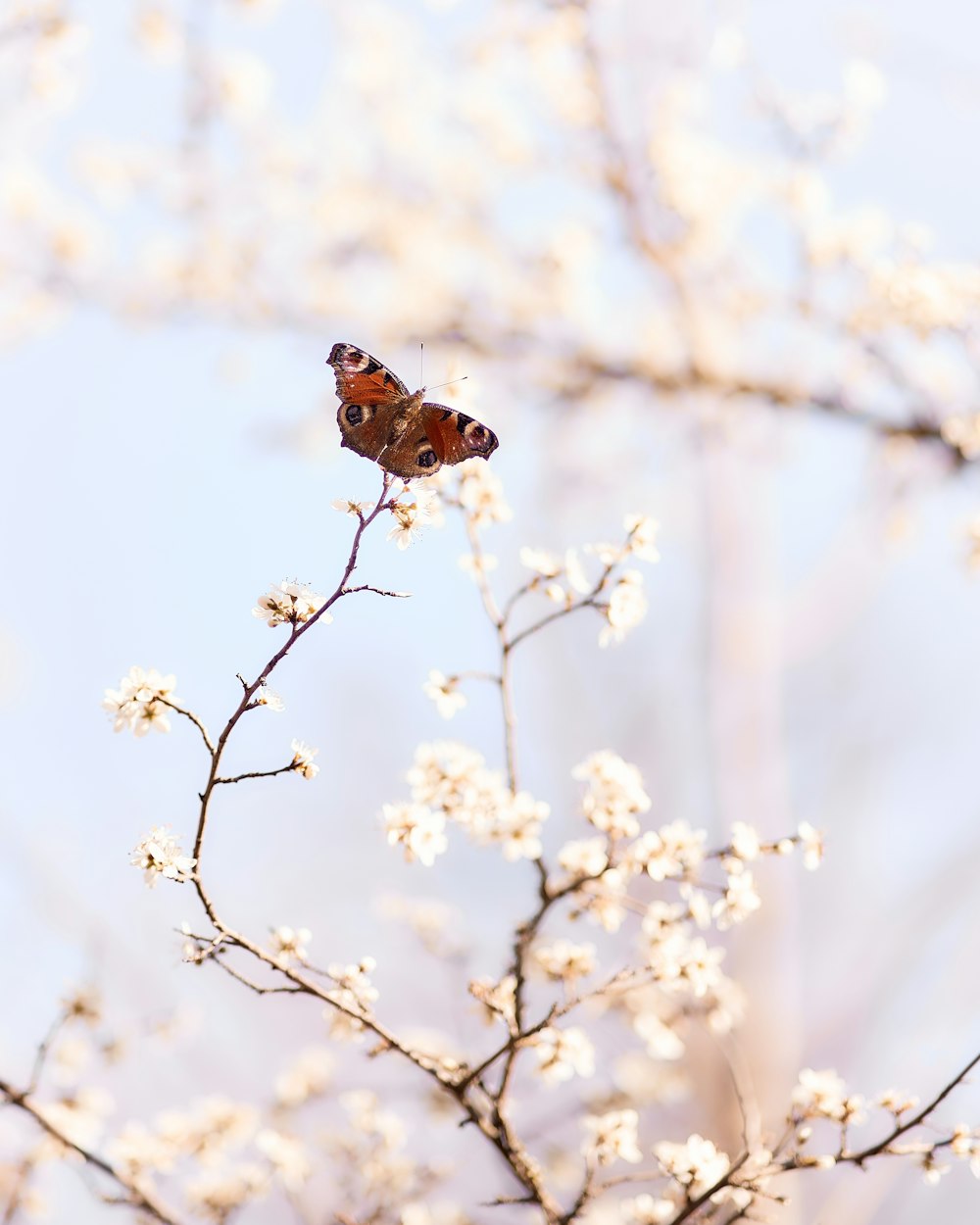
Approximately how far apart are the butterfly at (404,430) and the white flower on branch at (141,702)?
650 millimetres

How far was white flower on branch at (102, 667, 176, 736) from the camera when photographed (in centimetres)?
177

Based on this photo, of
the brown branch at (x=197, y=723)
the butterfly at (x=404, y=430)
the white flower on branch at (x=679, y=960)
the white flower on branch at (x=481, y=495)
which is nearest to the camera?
the brown branch at (x=197, y=723)

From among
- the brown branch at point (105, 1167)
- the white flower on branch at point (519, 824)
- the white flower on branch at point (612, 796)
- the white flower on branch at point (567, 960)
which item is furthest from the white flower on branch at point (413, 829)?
the brown branch at point (105, 1167)

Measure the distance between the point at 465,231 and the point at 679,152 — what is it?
1774 mm

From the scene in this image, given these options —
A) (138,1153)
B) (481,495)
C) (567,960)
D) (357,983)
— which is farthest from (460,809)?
(138,1153)

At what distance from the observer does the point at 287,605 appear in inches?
68.2

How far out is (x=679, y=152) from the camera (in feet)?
17.8

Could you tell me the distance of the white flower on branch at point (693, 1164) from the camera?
76.0 inches

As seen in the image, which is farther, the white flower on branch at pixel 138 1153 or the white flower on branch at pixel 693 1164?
the white flower on branch at pixel 138 1153

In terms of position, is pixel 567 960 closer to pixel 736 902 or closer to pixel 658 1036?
pixel 658 1036

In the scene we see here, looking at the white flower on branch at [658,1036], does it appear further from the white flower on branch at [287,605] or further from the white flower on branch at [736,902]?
the white flower on branch at [287,605]

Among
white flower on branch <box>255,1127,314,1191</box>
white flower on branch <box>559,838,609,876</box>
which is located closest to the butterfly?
white flower on branch <box>559,838,609,876</box>

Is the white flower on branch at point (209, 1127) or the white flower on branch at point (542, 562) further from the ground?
the white flower on branch at point (542, 562)

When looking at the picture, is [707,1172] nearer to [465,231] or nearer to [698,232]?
[698,232]
